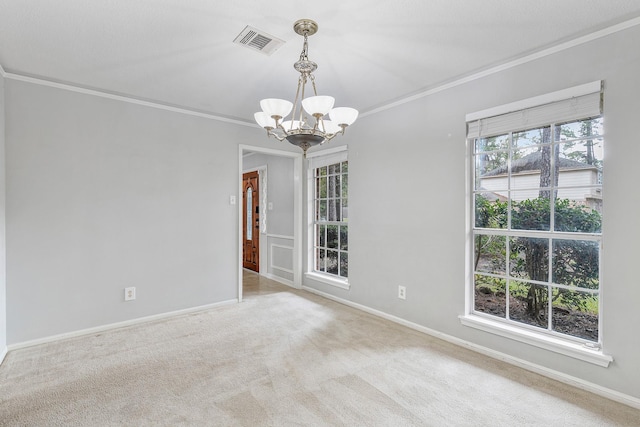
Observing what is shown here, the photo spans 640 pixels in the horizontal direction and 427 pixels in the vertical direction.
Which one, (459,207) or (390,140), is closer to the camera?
(459,207)

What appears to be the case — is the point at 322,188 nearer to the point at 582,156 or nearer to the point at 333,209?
the point at 333,209

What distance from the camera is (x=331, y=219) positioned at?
4.47m

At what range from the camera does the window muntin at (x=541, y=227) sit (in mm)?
2260

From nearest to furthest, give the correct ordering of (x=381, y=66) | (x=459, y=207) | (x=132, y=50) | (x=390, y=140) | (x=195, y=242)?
(x=132, y=50)
(x=381, y=66)
(x=459, y=207)
(x=390, y=140)
(x=195, y=242)

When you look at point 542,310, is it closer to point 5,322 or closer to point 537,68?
point 537,68

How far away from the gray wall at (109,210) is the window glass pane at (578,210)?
3.32m

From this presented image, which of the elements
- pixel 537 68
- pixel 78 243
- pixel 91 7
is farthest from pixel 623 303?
pixel 78 243

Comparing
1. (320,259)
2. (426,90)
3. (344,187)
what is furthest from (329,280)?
(426,90)

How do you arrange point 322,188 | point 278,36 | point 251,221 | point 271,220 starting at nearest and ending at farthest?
point 278,36, point 322,188, point 271,220, point 251,221

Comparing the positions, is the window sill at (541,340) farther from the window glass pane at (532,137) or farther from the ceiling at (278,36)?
the ceiling at (278,36)

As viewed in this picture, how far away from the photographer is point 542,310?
252 cm

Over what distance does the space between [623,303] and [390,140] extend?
2.29 meters

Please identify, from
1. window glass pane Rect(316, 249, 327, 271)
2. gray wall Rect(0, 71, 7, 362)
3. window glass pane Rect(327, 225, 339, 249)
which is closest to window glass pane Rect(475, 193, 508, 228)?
window glass pane Rect(327, 225, 339, 249)

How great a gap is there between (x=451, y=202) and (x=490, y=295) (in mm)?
878
